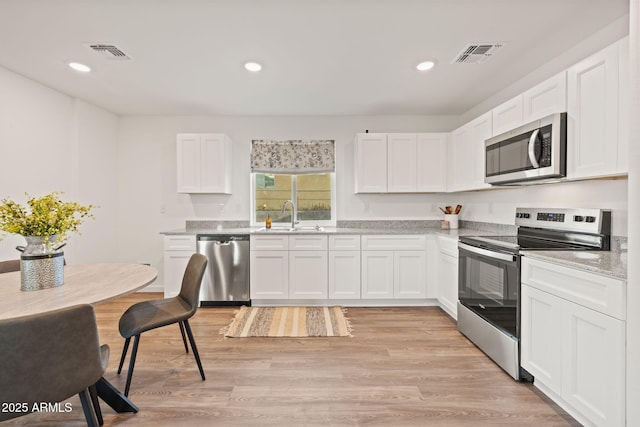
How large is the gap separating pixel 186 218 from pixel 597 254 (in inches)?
174

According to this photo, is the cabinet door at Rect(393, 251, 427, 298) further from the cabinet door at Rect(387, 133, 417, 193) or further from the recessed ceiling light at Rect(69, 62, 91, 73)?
the recessed ceiling light at Rect(69, 62, 91, 73)

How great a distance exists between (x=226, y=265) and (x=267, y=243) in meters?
0.56

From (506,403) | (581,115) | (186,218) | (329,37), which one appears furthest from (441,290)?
(186,218)

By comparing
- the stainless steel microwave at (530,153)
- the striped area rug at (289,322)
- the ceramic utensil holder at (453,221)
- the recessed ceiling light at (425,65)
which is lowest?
the striped area rug at (289,322)

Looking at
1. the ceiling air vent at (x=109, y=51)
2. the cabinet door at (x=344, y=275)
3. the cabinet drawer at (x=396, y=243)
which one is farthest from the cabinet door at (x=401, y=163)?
the ceiling air vent at (x=109, y=51)

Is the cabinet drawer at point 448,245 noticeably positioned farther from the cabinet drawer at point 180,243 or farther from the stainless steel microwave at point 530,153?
the cabinet drawer at point 180,243

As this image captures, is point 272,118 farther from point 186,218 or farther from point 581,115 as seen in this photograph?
point 581,115

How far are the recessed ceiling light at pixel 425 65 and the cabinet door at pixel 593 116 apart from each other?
1083mm

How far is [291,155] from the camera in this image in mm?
Answer: 4430

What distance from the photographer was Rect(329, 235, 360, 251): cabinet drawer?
12.3 feet

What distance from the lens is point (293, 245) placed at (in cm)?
375

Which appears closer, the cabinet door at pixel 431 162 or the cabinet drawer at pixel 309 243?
the cabinet drawer at pixel 309 243

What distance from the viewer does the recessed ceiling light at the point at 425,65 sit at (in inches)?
109

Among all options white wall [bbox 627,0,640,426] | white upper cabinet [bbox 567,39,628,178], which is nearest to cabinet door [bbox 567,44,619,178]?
white upper cabinet [bbox 567,39,628,178]
